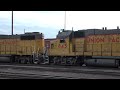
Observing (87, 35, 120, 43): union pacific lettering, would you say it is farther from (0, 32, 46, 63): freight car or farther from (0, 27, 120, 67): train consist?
(0, 32, 46, 63): freight car

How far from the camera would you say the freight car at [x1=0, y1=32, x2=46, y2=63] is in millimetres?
27828

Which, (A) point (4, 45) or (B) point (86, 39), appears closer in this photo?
(B) point (86, 39)

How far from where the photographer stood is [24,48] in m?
28.4

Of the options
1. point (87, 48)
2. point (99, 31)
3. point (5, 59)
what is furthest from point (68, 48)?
point (5, 59)

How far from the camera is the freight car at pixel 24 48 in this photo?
27828mm

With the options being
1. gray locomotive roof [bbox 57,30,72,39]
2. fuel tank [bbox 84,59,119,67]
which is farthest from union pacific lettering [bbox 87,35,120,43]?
gray locomotive roof [bbox 57,30,72,39]

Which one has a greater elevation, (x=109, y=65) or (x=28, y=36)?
(x=28, y=36)

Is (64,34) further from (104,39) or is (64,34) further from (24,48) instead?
(24,48)
